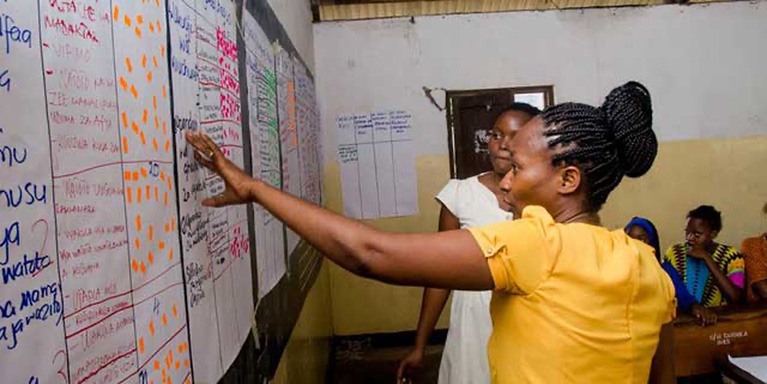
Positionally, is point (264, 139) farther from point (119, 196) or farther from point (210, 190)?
point (119, 196)

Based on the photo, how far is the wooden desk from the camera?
97.3 inches

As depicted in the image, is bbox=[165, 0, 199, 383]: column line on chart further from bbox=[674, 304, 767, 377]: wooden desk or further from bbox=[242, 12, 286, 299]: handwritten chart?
bbox=[674, 304, 767, 377]: wooden desk

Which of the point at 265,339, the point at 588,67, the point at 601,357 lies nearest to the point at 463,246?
the point at 601,357

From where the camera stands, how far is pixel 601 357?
0.90 metres

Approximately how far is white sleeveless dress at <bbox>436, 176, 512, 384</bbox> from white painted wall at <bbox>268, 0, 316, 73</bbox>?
3.26 ft

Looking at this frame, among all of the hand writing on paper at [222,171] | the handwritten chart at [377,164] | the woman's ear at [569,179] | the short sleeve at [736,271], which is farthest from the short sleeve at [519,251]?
the handwritten chart at [377,164]

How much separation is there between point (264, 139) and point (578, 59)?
332cm

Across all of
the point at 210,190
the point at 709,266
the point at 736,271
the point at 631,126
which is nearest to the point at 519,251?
the point at 631,126

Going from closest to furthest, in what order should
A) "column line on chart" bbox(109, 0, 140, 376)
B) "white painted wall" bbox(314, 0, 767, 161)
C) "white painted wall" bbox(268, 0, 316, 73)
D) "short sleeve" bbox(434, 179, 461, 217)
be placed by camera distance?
1. "column line on chart" bbox(109, 0, 140, 376)
2. "short sleeve" bbox(434, 179, 461, 217)
3. "white painted wall" bbox(268, 0, 316, 73)
4. "white painted wall" bbox(314, 0, 767, 161)

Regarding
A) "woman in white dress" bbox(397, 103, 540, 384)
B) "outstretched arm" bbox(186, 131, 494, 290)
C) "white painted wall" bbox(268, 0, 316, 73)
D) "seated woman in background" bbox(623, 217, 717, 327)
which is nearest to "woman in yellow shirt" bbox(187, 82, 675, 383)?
"outstretched arm" bbox(186, 131, 494, 290)

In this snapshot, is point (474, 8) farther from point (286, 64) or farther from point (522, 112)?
point (522, 112)

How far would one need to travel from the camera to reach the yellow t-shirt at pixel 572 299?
85 cm

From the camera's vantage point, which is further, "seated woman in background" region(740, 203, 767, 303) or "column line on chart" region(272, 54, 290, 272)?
"seated woman in background" region(740, 203, 767, 303)

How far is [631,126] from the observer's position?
100 centimetres
